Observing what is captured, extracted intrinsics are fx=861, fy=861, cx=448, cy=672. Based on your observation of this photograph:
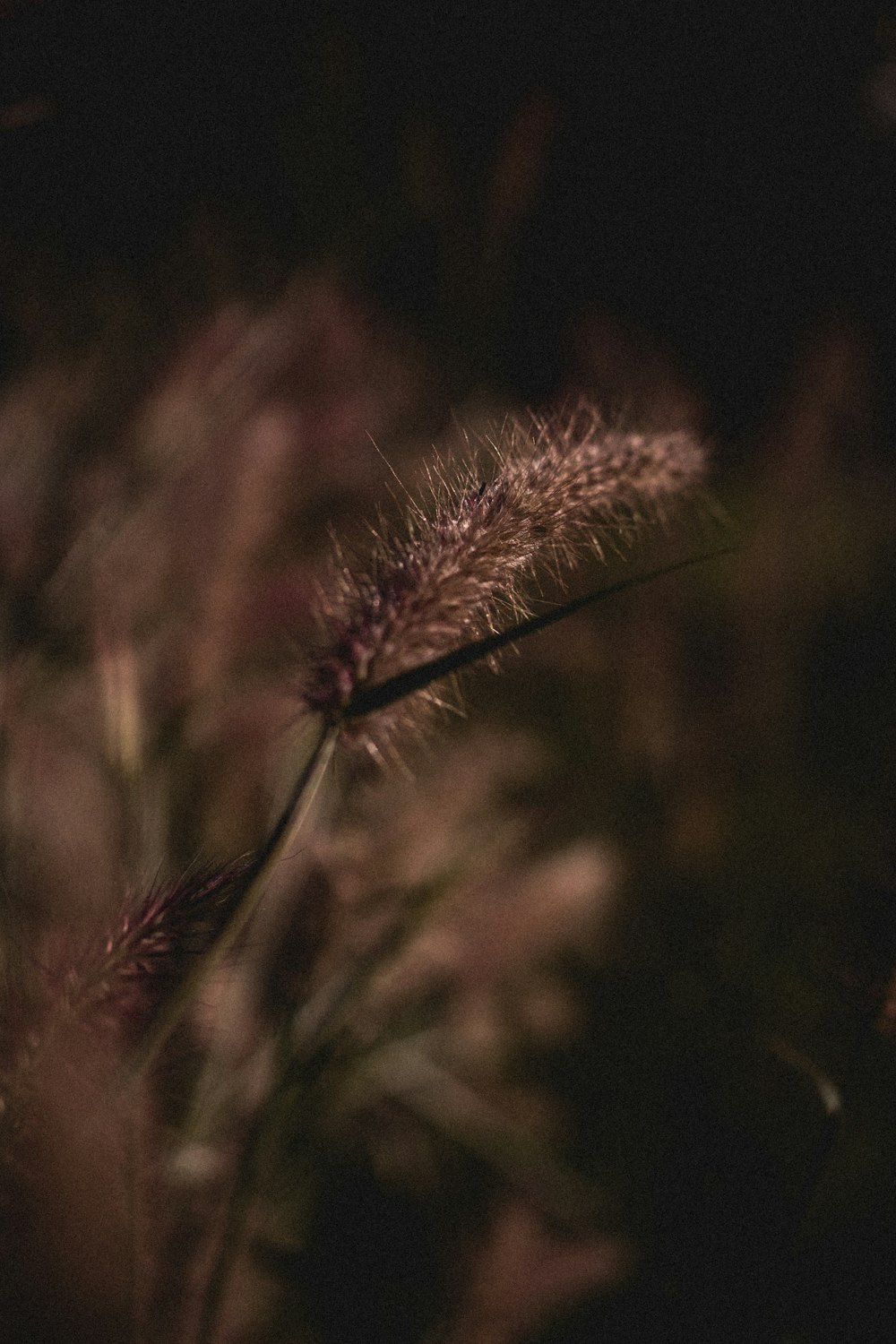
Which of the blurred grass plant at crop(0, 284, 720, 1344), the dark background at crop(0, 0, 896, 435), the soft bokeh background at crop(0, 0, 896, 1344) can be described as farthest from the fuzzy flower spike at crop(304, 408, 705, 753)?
the dark background at crop(0, 0, 896, 435)

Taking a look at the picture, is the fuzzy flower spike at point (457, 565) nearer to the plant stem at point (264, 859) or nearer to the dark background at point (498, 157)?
the plant stem at point (264, 859)

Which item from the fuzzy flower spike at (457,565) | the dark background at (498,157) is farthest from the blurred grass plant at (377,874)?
the dark background at (498,157)

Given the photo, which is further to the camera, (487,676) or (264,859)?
(487,676)

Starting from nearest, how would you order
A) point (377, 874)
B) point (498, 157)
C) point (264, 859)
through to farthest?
point (264, 859)
point (377, 874)
point (498, 157)

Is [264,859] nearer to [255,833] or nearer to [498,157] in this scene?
[255,833]

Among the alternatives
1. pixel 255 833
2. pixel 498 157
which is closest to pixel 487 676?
pixel 255 833

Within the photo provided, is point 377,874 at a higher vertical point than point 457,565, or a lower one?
lower

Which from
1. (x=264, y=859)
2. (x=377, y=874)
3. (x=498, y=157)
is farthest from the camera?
(x=498, y=157)

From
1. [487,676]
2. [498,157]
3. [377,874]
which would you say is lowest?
[487,676]
